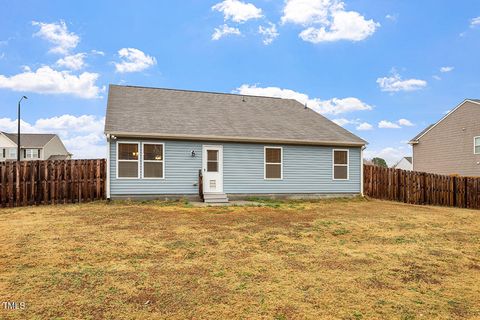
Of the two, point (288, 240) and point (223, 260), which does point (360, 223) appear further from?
point (223, 260)

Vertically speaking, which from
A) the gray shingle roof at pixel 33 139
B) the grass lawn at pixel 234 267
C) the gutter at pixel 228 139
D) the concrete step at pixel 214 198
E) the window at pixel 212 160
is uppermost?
the gray shingle roof at pixel 33 139

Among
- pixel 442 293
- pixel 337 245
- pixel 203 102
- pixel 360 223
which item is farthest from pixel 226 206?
pixel 442 293

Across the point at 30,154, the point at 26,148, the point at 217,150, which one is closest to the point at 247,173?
the point at 217,150

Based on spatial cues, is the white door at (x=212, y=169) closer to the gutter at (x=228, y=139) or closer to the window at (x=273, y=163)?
the gutter at (x=228, y=139)

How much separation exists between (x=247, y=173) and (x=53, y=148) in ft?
172

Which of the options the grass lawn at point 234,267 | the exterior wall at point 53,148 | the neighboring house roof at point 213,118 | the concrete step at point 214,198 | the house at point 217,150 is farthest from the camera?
the exterior wall at point 53,148

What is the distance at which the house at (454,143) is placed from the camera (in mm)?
23406

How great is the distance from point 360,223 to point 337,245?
318 centimetres

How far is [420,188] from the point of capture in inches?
736

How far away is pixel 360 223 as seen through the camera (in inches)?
422

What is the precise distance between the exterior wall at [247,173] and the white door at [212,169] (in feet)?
0.64

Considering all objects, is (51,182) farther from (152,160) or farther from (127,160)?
(152,160)

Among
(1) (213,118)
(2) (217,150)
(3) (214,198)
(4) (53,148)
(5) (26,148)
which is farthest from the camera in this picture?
(4) (53,148)

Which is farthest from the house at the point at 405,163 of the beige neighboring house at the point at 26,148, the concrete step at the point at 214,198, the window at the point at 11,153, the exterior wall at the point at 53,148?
the window at the point at 11,153
